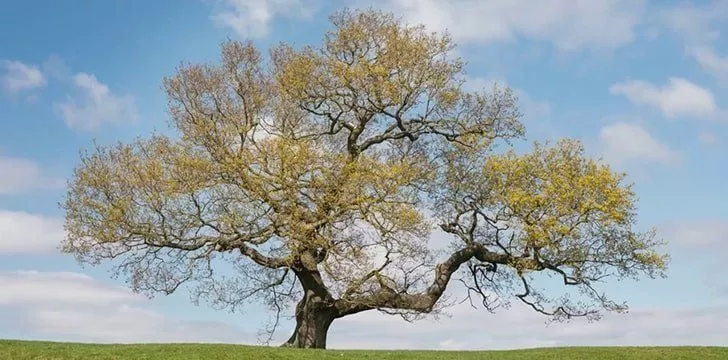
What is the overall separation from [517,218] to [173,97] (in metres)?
16.7

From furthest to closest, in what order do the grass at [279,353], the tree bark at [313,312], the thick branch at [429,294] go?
the tree bark at [313,312]
the thick branch at [429,294]
the grass at [279,353]

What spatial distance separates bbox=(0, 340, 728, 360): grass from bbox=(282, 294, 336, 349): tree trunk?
4706mm

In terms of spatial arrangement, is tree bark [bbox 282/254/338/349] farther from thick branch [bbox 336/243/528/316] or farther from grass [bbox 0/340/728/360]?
grass [bbox 0/340/728/360]

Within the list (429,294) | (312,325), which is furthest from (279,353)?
(429,294)

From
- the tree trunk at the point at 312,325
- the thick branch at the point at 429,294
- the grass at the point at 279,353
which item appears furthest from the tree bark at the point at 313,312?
the grass at the point at 279,353

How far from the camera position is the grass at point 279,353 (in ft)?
96.2

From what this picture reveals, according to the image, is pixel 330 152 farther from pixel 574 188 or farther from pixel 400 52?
pixel 574 188

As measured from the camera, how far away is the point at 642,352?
33.1 metres

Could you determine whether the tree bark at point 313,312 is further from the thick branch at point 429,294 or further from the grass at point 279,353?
the grass at point 279,353

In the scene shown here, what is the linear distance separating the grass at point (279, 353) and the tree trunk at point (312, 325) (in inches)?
185

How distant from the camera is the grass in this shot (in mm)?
29312

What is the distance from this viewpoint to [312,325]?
121ft

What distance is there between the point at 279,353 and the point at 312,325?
6827 millimetres

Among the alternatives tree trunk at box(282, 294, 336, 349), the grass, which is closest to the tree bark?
tree trunk at box(282, 294, 336, 349)
